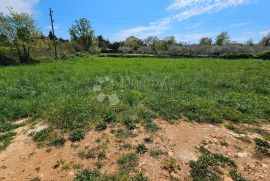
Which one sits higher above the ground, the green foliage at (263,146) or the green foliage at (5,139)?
the green foliage at (263,146)

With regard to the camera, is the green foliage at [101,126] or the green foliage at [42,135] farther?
the green foliage at [101,126]

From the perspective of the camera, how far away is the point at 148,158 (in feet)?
16.4

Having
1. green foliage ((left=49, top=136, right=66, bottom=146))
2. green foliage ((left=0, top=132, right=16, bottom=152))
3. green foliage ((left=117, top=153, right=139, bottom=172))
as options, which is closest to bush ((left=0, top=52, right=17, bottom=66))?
green foliage ((left=0, top=132, right=16, bottom=152))

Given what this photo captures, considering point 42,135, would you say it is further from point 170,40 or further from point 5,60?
point 170,40

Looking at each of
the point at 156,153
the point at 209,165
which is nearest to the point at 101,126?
the point at 156,153

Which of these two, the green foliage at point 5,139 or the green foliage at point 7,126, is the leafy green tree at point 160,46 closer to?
the green foliage at point 7,126

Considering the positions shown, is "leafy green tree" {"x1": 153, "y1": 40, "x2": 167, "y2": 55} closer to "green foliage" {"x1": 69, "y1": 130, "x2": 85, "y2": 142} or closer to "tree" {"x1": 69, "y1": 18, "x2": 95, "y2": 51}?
"tree" {"x1": 69, "y1": 18, "x2": 95, "y2": 51}

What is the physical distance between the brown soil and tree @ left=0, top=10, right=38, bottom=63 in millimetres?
30111

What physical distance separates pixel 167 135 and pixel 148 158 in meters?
1.12

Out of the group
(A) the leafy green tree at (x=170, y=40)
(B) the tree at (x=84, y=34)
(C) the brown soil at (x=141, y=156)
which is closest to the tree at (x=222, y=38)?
(A) the leafy green tree at (x=170, y=40)

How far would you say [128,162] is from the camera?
4859mm

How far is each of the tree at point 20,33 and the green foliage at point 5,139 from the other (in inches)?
1140

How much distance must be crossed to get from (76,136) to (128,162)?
5.67 ft

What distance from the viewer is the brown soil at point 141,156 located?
4.68m
